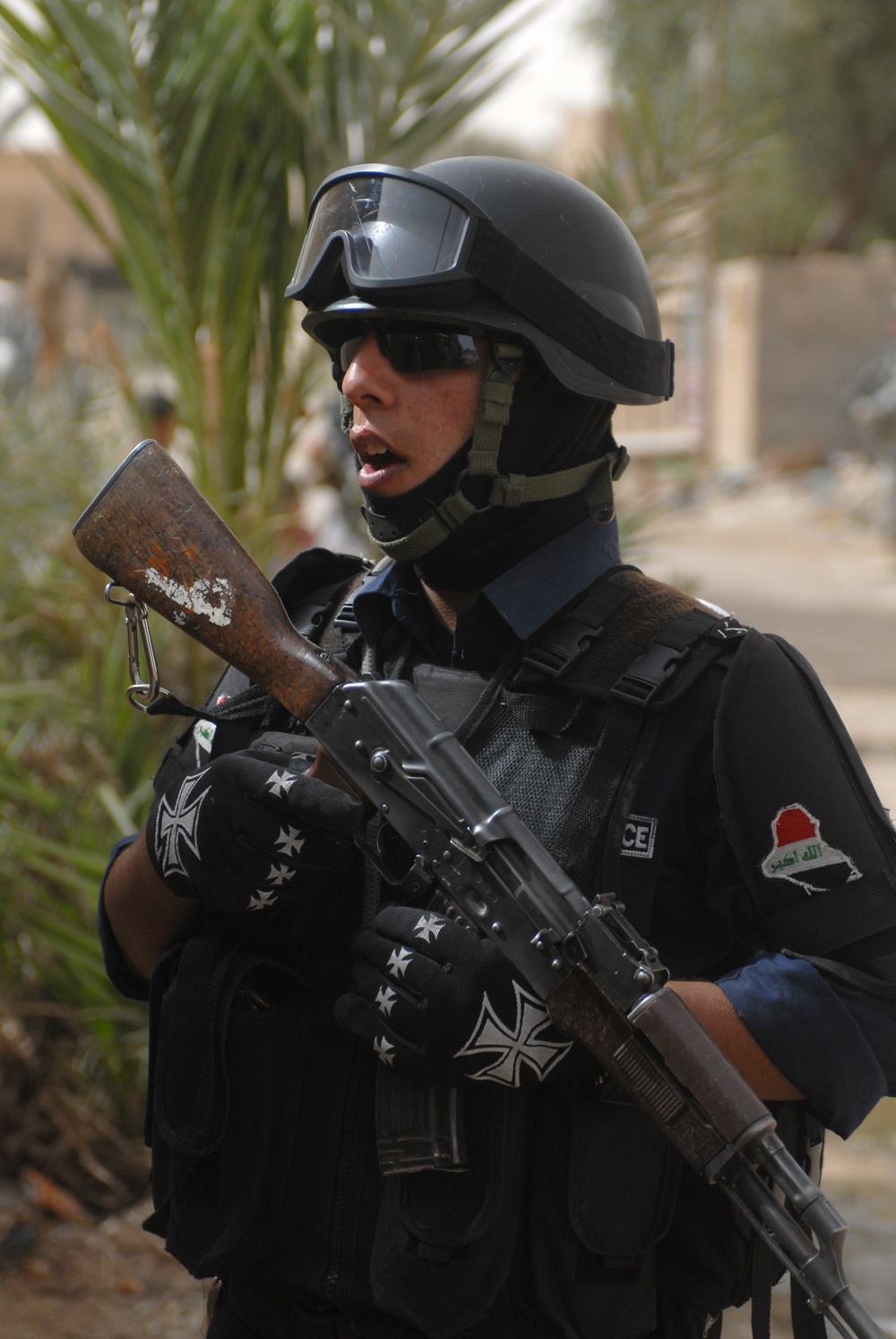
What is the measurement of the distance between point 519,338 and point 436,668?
378 mm

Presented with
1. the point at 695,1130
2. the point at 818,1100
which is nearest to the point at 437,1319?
the point at 695,1130

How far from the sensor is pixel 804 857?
1408 mm

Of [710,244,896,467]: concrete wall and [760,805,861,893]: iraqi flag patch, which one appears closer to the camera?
[760,805,861,893]: iraqi flag patch

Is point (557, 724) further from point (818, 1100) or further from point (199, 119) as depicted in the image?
point (199, 119)

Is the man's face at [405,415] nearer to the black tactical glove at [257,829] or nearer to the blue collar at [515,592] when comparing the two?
the blue collar at [515,592]

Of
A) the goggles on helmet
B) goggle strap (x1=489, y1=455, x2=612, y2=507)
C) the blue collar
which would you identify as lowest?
the blue collar

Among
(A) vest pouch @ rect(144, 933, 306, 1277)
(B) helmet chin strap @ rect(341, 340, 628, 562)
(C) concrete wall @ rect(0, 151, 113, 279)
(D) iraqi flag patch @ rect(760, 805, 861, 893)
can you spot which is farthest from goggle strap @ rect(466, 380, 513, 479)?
(C) concrete wall @ rect(0, 151, 113, 279)

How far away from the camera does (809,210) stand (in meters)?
27.5

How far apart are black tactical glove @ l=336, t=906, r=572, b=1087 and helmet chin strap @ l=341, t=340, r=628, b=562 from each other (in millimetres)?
428

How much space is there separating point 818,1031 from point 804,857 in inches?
6.5

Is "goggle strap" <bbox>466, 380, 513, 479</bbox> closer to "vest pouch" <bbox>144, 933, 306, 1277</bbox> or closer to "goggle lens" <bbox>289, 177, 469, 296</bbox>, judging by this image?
"goggle lens" <bbox>289, 177, 469, 296</bbox>

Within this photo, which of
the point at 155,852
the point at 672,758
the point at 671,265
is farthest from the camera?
the point at 671,265

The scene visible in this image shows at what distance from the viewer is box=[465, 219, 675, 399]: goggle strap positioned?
5.16 feet

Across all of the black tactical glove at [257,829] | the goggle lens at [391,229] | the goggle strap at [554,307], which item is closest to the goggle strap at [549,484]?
the goggle strap at [554,307]
